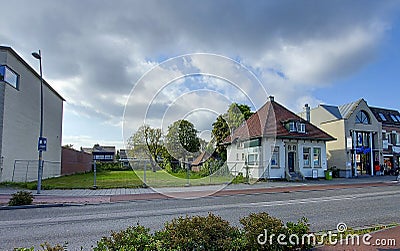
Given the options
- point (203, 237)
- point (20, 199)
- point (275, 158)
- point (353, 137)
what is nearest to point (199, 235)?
point (203, 237)

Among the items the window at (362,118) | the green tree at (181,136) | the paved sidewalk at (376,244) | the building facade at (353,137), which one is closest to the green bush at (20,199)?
the green tree at (181,136)

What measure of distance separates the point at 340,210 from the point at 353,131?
81.9 feet

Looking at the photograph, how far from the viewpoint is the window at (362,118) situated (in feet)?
107

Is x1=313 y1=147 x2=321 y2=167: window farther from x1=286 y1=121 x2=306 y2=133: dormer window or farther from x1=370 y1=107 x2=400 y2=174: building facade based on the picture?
x1=370 y1=107 x2=400 y2=174: building facade

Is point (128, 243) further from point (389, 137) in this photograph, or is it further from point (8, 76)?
point (389, 137)

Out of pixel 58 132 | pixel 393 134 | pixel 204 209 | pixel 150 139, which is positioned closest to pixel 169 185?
pixel 150 139

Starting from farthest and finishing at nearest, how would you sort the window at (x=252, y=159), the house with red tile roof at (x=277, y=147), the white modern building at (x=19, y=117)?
the window at (x=252, y=159), the house with red tile roof at (x=277, y=147), the white modern building at (x=19, y=117)

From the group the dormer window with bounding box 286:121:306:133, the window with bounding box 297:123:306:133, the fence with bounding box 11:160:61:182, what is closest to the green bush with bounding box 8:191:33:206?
the fence with bounding box 11:160:61:182

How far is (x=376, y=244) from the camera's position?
5.20m

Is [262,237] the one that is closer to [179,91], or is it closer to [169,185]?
[179,91]

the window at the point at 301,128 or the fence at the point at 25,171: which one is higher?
the window at the point at 301,128

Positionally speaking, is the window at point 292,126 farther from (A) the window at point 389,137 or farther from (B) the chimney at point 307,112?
(A) the window at point 389,137

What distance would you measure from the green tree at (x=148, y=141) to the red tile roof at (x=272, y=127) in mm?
9992

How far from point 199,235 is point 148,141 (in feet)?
29.3
